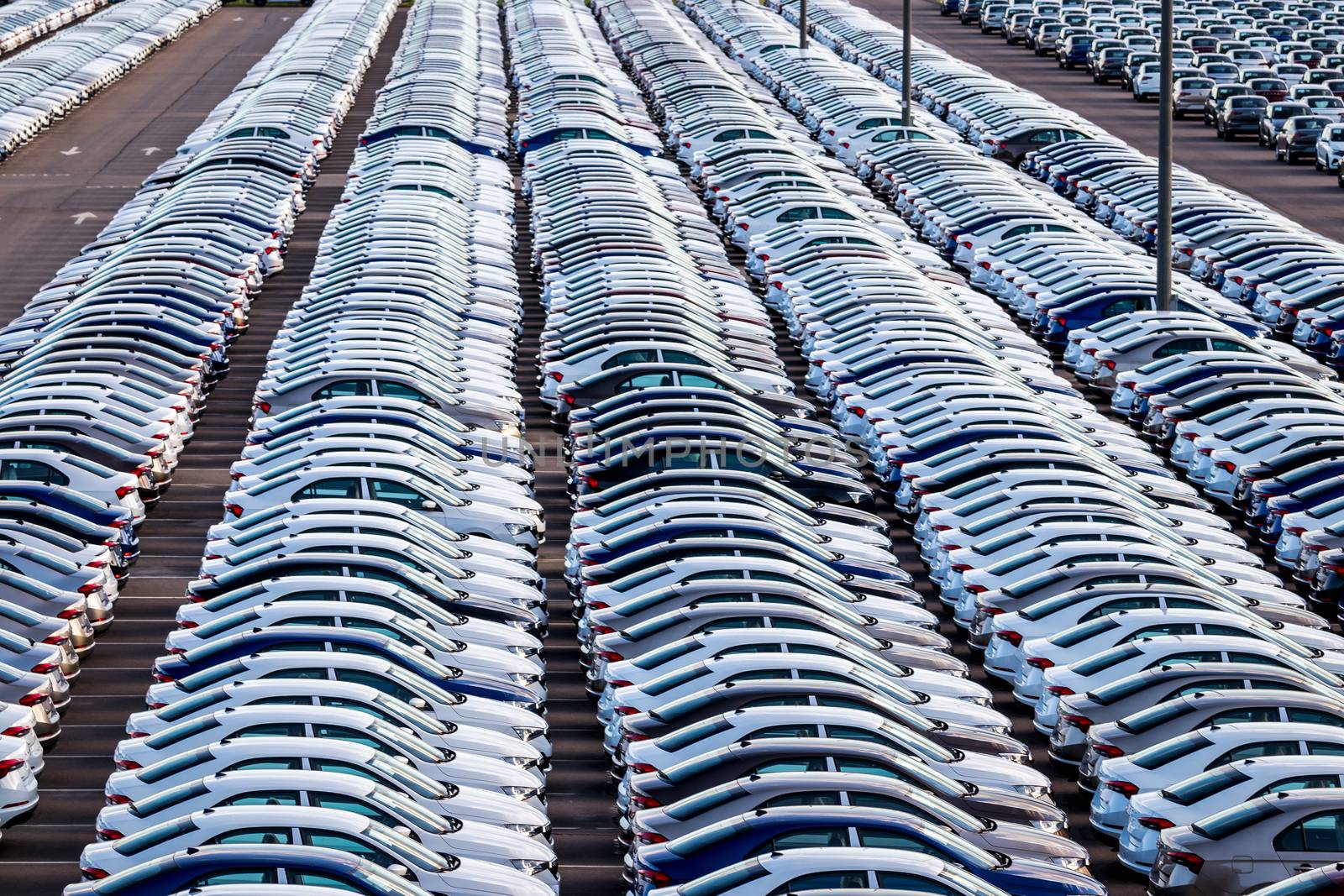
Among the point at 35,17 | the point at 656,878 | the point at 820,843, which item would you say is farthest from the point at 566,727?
the point at 35,17

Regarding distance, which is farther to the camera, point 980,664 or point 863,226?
point 863,226

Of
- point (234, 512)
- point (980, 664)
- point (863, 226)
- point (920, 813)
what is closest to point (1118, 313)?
point (863, 226)

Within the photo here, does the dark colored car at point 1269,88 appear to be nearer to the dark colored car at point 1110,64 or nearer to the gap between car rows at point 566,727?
the dark colored car at point 1110,64

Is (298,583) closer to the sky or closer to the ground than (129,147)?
closer to the sky

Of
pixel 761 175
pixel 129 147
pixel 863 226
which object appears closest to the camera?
pixel 863 226

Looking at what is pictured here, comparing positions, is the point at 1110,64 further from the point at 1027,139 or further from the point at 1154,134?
the point at 1027,139

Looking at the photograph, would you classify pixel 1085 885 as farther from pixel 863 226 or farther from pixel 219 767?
pixel 863 226
